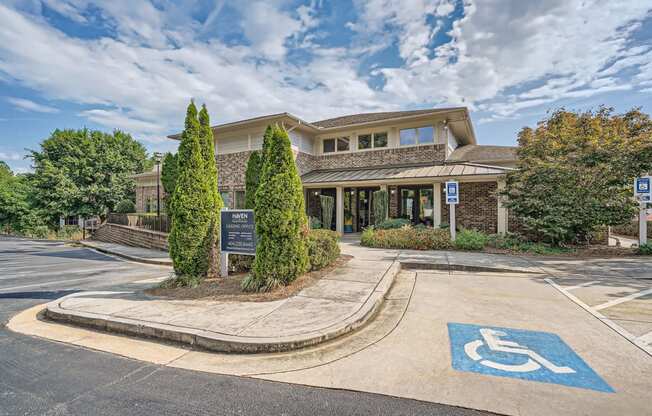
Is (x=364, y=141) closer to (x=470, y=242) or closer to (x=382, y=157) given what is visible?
(x=382, y=157)

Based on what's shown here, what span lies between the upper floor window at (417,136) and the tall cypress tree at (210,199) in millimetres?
11482

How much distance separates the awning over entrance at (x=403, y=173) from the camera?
1281 centimetres

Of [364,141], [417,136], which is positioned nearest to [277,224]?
[417,136]

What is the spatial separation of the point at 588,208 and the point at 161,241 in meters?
16.9

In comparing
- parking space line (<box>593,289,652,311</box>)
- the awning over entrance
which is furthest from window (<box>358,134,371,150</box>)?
parking space line (<box>593,289,652,311</box>)

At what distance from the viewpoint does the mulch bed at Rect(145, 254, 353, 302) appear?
5316 mm

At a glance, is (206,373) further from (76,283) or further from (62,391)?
(76,283)

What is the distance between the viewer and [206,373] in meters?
3.08

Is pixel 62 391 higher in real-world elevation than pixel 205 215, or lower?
lower

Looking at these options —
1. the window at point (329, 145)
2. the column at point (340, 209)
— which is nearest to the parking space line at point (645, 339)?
the column at point (340, 209)

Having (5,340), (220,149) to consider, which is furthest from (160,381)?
(220,149)


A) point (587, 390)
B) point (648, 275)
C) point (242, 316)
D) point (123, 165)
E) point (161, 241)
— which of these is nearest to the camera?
point (587, 390)

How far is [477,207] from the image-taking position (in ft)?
45.3

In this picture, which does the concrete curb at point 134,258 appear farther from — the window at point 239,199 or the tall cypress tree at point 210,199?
the window at point 239,199
